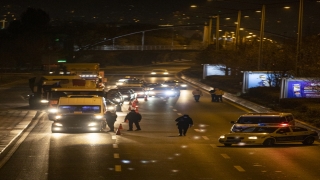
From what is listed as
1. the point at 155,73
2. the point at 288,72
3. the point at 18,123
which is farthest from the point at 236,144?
the point at 155,73

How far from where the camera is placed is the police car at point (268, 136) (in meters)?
26.9

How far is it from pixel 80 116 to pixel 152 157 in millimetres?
10183

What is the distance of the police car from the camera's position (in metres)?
26.9

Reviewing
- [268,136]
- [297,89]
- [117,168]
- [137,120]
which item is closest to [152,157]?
[117,168]

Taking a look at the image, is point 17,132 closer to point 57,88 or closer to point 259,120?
point 259,120

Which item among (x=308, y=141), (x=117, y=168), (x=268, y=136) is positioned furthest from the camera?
(x=308, y=141)

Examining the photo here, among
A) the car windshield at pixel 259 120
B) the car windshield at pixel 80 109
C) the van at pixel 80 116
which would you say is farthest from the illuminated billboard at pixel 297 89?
the car windshield at pixel 80 109

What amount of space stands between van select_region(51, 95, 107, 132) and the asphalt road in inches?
27.6

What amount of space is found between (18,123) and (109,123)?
5907 mm

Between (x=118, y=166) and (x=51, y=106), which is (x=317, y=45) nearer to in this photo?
(x=51, y=106)

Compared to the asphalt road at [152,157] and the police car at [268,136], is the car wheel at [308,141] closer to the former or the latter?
the police car at [268,136]

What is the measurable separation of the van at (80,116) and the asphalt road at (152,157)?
701 millimetres

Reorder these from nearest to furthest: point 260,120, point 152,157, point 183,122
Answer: point 152,157 → point 260,120 → point 183,122

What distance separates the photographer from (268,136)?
88.4ft
